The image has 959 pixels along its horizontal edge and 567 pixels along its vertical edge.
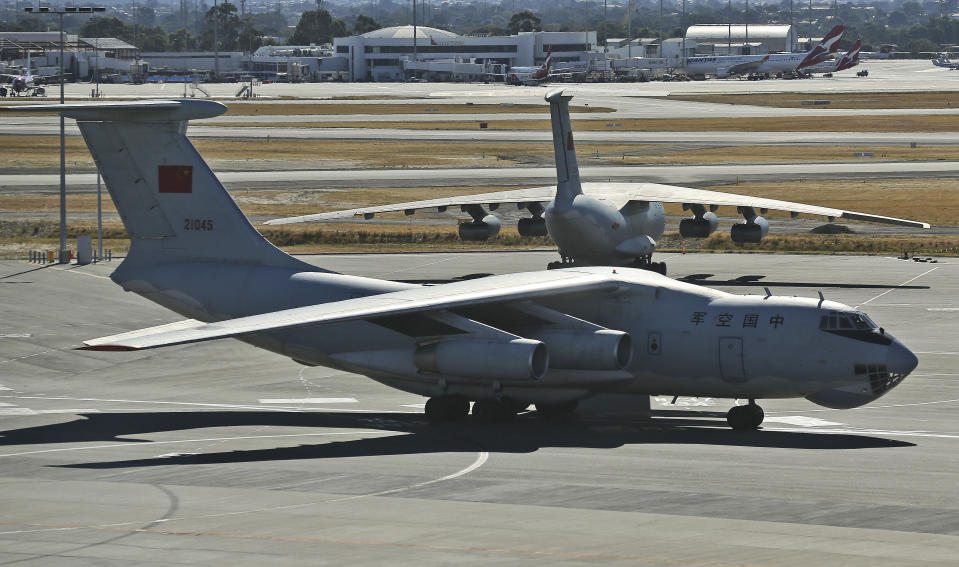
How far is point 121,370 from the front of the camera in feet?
120

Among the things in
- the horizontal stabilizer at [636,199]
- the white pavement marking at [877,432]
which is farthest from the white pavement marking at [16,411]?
the horizontal stabilizer at [636,199]

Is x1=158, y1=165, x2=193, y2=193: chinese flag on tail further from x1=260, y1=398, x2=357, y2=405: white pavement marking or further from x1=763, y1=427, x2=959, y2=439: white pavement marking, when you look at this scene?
x1=763, y1=427, x2=959, y2=439: white pavement marking

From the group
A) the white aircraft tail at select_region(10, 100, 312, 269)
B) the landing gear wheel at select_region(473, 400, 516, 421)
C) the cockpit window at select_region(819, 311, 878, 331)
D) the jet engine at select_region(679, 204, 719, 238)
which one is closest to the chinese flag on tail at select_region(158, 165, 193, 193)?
the white aircraft tail at select_region(10, 100, 312, 269)

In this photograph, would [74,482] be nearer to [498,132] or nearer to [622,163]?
[622,163]

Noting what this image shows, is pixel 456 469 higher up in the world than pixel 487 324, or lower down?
lower down

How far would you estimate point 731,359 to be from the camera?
1090 inches

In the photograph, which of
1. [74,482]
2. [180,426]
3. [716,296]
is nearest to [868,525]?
[716,296]

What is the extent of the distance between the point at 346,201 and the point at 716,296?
49319mm

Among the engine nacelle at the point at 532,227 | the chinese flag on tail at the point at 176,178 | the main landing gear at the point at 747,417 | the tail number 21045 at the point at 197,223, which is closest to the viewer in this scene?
the main landing gear at the point at 747,417

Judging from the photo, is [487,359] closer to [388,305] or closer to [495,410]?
[495,410]

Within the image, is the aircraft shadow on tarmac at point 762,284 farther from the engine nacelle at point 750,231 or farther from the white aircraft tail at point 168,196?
the white aircraft tail at point 168,196

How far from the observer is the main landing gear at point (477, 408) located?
2883cm

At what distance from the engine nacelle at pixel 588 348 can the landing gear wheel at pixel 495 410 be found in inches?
59.5

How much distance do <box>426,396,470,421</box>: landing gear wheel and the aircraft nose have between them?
916 centimetres
